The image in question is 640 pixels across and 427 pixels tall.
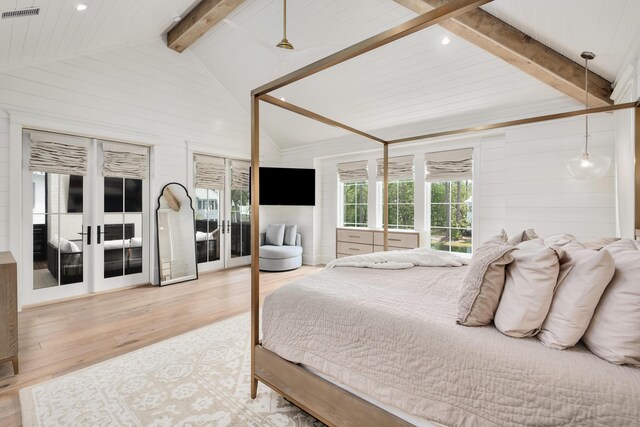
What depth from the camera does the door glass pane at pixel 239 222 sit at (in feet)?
19.5

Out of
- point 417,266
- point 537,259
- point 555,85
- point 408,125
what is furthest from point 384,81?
point 537,259

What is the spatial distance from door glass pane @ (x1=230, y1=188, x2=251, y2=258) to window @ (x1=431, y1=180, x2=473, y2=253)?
3.54m

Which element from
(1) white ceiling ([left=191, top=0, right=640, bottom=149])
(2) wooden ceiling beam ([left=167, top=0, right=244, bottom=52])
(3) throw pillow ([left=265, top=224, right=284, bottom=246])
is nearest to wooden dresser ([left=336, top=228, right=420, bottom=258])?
(3) throw pillow ([left=265, top=224, right=284, bottom=246])

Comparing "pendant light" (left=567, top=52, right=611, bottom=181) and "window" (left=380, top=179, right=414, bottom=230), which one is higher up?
"pendant light" (left=567, top=52, right=611, bottom=181)

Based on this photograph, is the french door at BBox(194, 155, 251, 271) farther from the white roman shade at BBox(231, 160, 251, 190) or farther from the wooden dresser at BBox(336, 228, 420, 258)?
the wooden dresser at BBox(336, 228, 420, 258)

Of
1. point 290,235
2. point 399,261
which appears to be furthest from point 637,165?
point 290,235

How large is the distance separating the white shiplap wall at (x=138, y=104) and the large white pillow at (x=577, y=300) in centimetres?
491

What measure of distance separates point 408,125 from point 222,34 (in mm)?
3180

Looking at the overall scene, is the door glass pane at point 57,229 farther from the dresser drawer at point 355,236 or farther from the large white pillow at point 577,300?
the large white pillow at point 577,300

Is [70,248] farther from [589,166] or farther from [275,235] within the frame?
[589,166]

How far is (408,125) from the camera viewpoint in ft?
16.4

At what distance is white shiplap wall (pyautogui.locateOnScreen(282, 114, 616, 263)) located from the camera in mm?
3498

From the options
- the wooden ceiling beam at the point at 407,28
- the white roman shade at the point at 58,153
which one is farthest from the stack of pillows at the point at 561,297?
the white roman shade at the point at 58,153

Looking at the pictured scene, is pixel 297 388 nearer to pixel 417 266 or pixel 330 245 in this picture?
pixel 417 266
